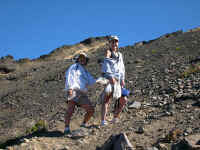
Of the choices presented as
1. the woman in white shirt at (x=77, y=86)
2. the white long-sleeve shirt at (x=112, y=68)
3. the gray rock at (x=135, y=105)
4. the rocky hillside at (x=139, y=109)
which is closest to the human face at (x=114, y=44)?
the white long-sleeve shirt at (x=112, y=68)

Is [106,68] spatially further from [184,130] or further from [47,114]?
[47,114]

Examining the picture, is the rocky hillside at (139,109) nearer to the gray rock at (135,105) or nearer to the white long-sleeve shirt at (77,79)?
the gray rock at (135,105)

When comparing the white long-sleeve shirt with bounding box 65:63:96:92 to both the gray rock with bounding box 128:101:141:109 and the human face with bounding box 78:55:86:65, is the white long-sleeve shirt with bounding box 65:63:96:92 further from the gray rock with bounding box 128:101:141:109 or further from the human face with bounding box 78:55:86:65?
the gray rock with bounding box 128:101:141:109

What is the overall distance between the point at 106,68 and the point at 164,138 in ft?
6.62

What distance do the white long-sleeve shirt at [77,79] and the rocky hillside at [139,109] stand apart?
94cm

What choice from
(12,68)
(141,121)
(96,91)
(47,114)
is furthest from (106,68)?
(12,68)

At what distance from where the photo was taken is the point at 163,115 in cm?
679

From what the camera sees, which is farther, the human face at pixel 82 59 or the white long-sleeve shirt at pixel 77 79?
the human face at pixel 82 59

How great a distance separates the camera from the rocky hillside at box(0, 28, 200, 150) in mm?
5664

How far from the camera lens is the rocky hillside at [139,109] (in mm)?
5664

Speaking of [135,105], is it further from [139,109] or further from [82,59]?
[82,59]

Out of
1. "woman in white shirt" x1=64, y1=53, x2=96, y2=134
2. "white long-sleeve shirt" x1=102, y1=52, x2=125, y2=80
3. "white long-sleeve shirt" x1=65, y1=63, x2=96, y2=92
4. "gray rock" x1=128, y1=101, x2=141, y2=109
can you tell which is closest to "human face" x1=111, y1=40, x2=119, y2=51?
"white long-sleeve shirt" x1=102, y1=52, x2=125, y2=80

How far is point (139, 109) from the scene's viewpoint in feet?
26.6

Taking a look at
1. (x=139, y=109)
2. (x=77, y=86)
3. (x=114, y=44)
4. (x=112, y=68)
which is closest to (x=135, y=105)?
(x=139, y=109)
